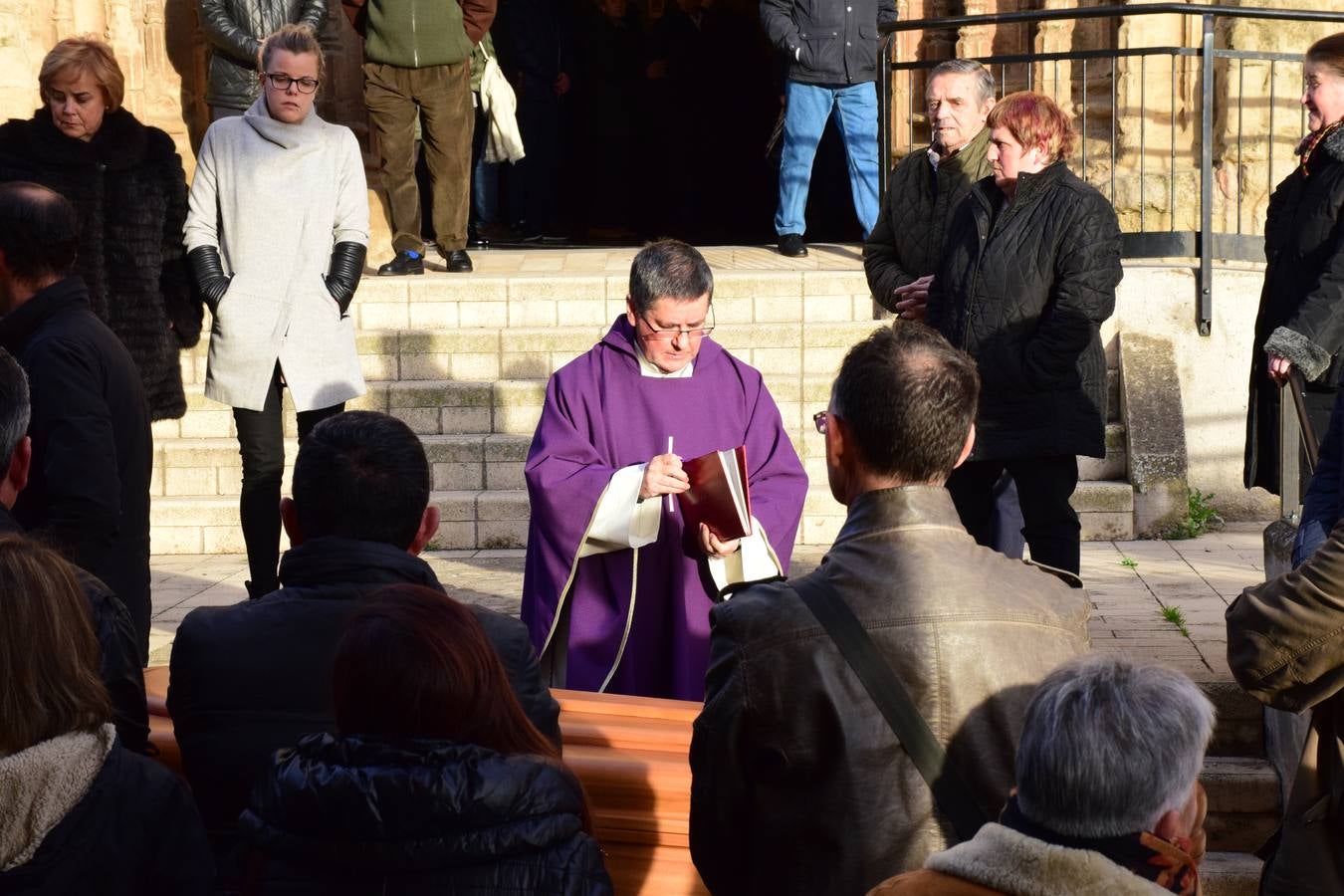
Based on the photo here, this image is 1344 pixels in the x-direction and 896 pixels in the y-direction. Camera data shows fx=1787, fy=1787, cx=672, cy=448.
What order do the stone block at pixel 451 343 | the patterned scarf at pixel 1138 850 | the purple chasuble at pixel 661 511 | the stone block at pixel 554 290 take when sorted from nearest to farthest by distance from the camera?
the patterned scarf at pixel 1138 850
the purple chasuble at pixel 661 511
the stone block at pixel 451 343
the stone block at pixel 554 290

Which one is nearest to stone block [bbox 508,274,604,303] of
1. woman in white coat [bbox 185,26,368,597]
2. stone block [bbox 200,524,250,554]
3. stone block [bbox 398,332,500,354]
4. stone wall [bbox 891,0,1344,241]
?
stone block [bbox 398,332,500,354]

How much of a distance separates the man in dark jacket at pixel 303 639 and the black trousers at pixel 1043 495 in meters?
3.04

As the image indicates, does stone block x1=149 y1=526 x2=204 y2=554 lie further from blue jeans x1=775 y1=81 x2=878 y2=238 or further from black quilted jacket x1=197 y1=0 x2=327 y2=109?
blue jeans x1=775 y1=81 x2=878 y2=238

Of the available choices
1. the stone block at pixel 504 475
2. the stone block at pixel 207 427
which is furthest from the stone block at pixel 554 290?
the stone block at pixel 207 427

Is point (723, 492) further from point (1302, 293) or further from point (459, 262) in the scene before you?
point (459, 262)

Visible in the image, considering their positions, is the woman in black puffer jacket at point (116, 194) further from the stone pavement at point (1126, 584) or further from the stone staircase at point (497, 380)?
the stone staircase at point (497, 380)

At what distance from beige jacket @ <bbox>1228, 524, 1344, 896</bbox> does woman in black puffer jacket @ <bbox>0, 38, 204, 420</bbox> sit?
4.72 m

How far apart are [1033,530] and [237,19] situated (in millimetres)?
6111

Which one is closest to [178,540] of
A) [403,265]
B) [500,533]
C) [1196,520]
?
[500,533]

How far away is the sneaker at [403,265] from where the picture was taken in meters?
10.3

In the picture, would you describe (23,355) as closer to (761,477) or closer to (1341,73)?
(761,477)

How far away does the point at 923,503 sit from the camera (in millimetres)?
2750

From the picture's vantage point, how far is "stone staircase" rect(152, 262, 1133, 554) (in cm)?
838

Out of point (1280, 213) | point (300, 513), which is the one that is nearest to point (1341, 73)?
point (1280, 213)
